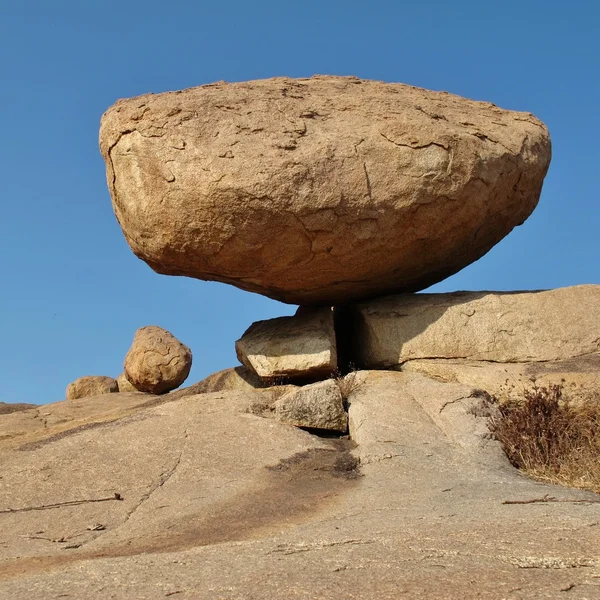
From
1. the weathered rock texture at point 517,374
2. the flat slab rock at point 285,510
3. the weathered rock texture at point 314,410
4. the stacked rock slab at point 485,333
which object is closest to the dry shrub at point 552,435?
the weathered rock texture at point 517,374

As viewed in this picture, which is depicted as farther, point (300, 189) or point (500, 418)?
point (300, 189)

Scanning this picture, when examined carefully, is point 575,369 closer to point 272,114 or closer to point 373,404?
point 373,404

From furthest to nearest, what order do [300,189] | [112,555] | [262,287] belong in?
[262,287], [300,189], [112,555]

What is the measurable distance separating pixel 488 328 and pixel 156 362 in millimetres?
4467

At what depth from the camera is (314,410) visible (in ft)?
Answer: 21.9

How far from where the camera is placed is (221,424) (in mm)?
6445

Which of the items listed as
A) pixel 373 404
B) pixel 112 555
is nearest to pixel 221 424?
pixel 373 404

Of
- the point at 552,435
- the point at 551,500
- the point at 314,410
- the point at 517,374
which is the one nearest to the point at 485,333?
the point at 517,374

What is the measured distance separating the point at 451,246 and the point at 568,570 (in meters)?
5.63

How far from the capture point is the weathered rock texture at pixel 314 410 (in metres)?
6.66

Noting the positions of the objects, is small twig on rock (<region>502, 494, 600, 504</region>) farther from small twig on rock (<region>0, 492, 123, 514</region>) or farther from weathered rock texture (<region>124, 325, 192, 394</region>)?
weathered rock texture (<region>124, 325, 192, 394</region>)

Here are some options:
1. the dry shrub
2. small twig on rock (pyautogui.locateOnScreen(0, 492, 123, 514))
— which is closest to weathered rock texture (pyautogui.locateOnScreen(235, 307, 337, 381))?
the dry shrub

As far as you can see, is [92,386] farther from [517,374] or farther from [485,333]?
[517,374]

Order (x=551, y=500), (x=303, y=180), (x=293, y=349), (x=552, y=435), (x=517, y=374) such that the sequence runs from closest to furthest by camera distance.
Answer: (x=551, y=500) → (x=552, y=435) → (x=303, y=180) → (x=517, y=374) → (x=293, y=349)
